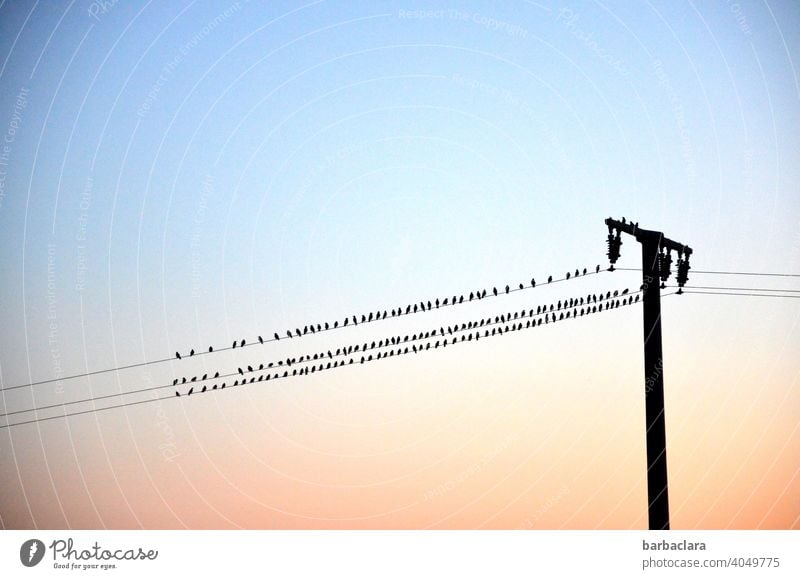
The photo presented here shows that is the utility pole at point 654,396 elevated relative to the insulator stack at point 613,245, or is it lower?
lower

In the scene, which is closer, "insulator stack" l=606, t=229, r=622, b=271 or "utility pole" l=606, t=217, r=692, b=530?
"utility pole" l=606, t=217, r=692, b=530

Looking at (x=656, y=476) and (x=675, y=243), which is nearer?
(x=656, y=476)

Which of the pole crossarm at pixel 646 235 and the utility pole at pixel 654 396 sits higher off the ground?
the pole crossarm at pixel 646 235

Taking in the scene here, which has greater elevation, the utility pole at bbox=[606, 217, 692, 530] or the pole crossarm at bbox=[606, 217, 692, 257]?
the pole crossarm at bbox=[606, 217, 692, 257]

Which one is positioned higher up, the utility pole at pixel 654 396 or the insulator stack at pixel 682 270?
the insulator stack at pixel 682 270

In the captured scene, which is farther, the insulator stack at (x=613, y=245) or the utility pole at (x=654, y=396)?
the insulator stack at (x=613, y=245)

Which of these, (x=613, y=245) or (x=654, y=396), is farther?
(x=613, y=245)

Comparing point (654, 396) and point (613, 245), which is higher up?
point (613, 245)

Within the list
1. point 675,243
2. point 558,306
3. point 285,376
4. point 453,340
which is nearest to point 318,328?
point 285,376

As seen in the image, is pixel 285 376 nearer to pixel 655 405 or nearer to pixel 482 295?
pixel 482 295

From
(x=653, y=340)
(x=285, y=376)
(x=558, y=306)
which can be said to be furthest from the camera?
(x=285, y=376)

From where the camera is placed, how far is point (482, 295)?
13.9 m
